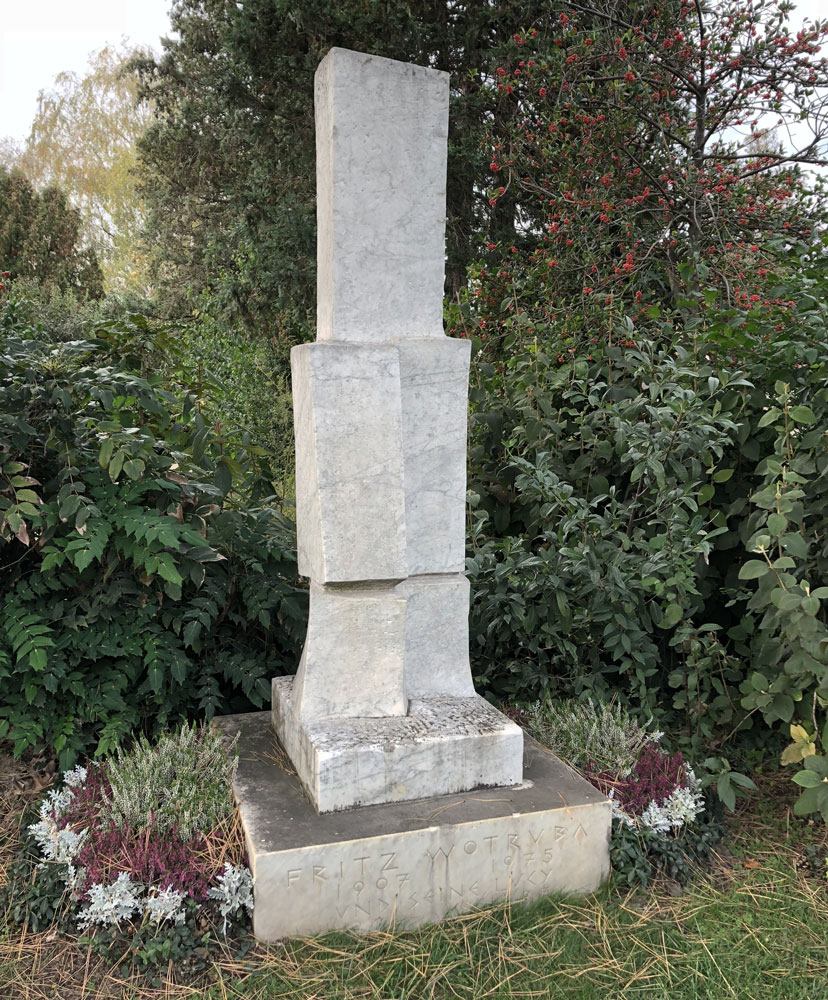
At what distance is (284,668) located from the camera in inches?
122

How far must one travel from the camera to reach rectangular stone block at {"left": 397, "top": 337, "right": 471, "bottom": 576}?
243 cm

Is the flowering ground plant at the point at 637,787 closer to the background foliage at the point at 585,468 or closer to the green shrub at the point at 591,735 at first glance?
the green shrub at the point at 591,735

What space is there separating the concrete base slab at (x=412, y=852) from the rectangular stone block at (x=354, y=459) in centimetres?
67

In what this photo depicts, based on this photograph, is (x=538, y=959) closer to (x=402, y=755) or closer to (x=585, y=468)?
(x=402, y=755)

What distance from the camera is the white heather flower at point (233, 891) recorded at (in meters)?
2.06

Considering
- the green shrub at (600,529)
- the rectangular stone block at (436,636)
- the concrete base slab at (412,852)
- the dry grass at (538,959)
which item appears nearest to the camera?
the dry grass at (538,959)

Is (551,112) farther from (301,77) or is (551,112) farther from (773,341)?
(301,77)

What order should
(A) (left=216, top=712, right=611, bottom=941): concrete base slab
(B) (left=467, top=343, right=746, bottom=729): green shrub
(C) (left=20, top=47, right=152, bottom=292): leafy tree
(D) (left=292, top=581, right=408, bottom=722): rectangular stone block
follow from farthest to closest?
(C) (left=20, top=47, right=152, bottom=292): leafy tree < (B) (left=467, top=343, right=746, bottom=729): green shrub < (D) (left=292, top=581, right=408, bottom=722): rectangular stone block < (A) (left=216, top=712, right=611, bottom=941): concrete base slab

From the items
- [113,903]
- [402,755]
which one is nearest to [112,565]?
[113,903]

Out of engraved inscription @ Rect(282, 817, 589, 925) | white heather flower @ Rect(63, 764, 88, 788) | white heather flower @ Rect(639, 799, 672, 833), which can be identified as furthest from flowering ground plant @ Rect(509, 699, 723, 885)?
white heather flower @ Rect(63, 764, 88, 788)

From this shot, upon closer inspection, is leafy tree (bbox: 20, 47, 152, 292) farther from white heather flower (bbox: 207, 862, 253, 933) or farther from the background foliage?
white heather flower (bbox: 207, 862, 253, 933)

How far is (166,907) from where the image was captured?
203cm

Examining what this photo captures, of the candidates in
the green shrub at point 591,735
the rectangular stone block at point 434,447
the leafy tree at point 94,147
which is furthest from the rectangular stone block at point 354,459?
the leafy tree at point 94,147

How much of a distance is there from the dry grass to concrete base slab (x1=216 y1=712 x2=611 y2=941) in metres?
0.05
